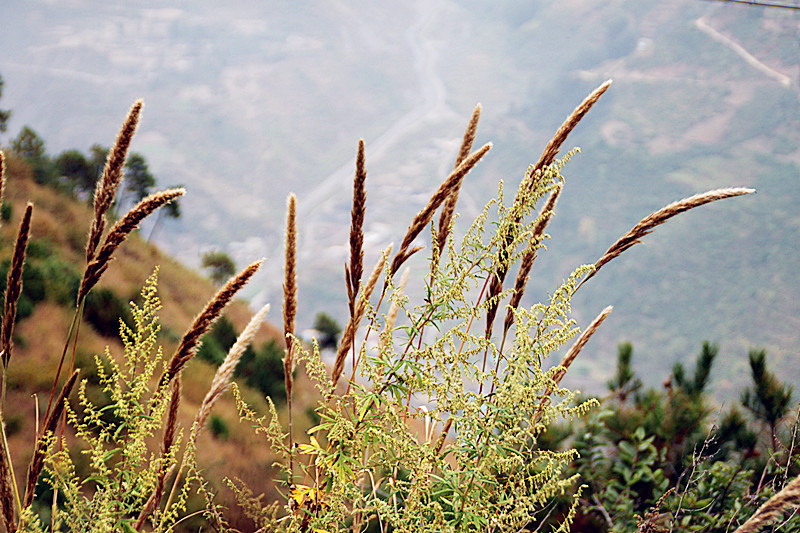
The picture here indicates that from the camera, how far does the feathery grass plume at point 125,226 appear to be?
1.53 feet

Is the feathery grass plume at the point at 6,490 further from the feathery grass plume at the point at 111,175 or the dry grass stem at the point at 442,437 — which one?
the dry grass stem at the point at 442,437

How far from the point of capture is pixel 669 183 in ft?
72.1

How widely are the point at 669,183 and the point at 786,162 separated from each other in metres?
4.21

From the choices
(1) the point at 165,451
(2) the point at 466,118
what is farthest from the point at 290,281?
(2) the point at 466,118

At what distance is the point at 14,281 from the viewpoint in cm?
49

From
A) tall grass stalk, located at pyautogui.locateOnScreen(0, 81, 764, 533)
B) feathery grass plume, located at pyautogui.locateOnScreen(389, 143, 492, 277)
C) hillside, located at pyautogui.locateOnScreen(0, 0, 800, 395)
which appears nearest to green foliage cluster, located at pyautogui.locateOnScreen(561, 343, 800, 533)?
tall grass stalk, located at pyautogui.locateOnScreen(0, 81, 764, 533)

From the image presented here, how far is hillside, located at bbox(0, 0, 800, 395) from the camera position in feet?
58.2

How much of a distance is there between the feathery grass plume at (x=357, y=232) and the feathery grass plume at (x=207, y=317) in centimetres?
12

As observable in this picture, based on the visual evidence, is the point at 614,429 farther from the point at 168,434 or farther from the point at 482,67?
the point at 482,67

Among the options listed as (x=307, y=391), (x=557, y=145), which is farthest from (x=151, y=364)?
(x=307, y=391)

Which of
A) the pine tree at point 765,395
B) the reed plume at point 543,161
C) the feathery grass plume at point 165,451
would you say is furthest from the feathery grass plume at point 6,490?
the pine tree at point 765,395

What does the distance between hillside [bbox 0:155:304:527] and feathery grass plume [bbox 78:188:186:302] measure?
0.14 metres

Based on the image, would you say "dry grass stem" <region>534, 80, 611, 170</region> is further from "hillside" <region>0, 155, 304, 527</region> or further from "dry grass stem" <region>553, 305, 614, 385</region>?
"hillside" <region>0, 155, 304, 527</region>

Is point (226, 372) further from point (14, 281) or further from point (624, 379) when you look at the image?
point (624, 379)
